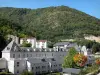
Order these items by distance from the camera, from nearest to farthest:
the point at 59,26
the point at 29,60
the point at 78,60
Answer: the point at 29,60, the point at 78,60, the point at 59,26

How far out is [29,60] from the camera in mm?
49062

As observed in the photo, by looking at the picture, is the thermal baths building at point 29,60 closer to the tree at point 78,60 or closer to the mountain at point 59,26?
the tree at point 78,60

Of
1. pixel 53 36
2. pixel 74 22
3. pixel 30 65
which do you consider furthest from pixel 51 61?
pixel 74 22

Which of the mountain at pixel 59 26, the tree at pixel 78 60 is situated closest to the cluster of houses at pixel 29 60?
the tree at pixel 78 60

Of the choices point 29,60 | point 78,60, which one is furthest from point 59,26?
point 29,60

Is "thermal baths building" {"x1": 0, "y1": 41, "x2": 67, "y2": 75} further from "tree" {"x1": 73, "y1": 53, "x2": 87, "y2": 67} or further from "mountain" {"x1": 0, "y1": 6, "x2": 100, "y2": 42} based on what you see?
"mountain" {"x1": 0, "y1": 6, "x2": 100, "y2": 42}

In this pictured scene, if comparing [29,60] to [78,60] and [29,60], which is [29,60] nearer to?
[29,60]

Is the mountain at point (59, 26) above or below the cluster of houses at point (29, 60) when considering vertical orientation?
above

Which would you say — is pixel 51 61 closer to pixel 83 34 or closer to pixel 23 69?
pixel 23 69

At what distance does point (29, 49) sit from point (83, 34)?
9092 centimetres

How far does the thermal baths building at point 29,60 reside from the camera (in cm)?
4648

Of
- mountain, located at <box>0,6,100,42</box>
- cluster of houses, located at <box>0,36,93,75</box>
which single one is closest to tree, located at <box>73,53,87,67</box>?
cluster of houses, located at <box>0,36,93,75</box>

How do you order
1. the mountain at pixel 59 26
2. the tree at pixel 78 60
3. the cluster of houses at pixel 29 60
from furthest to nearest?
the mountain at pixel 59 26
the tree at pixel 78 60
the cluster of houses at pixel 29 60

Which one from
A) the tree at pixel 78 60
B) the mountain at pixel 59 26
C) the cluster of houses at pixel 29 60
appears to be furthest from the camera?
the mountain at pixel 59 26
